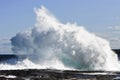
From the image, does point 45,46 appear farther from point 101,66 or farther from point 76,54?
point 101,66

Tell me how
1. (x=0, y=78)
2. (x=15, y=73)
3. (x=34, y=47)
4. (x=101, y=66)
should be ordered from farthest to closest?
1. (x=34, y=47)
2. (x=101, y=66)
3. (x=15, y=73)
4. (x=0, y=78)

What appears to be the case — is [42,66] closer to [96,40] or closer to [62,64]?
[62,64]

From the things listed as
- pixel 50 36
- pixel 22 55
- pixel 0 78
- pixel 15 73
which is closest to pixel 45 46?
pixel 50 36

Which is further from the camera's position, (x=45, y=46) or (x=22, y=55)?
(x=22, y=55)

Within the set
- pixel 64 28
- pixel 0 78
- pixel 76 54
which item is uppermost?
pixel 64 28

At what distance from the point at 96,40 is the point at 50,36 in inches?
342

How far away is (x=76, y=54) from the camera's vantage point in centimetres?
8438

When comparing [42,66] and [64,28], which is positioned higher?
[64,28]

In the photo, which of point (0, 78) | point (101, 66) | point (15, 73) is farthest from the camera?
point (101, 66)

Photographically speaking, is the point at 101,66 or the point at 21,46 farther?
the point at 21,46

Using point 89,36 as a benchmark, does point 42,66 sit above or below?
below

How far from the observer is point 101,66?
269 ft

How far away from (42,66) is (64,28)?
832cm

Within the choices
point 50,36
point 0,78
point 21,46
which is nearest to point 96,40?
point 50,36
